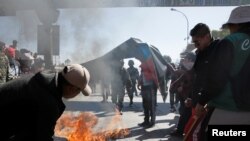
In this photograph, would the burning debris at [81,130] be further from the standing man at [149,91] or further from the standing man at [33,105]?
the standing man at [33,105]

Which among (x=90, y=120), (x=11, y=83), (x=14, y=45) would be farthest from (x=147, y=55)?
(x=11, y=83)

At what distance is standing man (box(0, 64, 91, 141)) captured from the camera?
8.41 ft

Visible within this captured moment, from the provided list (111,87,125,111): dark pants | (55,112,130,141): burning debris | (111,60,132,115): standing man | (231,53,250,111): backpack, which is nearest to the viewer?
(231,53,250,111): backpack

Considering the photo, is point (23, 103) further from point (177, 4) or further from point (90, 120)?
point (177, 4)

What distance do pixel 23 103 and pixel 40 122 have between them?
0.17 m

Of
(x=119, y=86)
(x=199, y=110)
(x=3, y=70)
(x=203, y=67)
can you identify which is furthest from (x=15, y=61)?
(x=199, y=110)

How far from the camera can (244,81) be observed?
10.1 feet

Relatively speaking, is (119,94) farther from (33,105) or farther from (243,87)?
(33,105)

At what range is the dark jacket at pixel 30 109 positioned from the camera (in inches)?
101

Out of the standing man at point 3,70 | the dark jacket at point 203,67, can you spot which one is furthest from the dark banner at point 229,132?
the standing man at point 3,70

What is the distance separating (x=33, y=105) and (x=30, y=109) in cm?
4

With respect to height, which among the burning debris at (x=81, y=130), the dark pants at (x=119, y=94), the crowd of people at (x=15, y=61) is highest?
the crowd of people at (x=15, y=61)

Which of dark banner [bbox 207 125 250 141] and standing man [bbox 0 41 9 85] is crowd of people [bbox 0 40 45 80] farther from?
dark banner [bbox 207 125 250 141]

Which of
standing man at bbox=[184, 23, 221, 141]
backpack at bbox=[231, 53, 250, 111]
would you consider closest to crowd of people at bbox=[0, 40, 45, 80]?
standing man at bbox=[184, 23, 221, 141]
